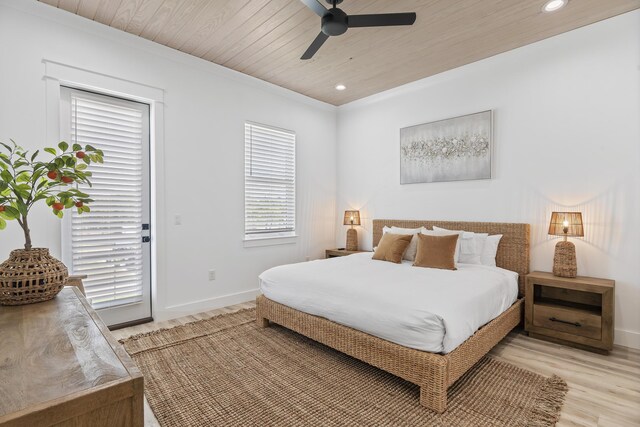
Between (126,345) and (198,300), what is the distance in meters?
0.96

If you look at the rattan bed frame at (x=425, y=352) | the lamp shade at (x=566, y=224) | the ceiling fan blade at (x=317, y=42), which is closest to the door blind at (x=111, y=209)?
the rattan bed frame at (x=425, y=352)

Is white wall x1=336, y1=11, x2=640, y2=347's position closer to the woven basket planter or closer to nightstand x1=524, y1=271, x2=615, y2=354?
nightstand x1=524, y1=271, x2=615, y2=354

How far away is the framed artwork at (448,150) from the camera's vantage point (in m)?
3.67

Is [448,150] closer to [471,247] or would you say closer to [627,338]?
[471,247]

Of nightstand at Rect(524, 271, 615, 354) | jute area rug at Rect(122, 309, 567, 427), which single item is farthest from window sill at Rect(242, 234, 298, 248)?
nightstand at Rect(524, 271, 615, 354)

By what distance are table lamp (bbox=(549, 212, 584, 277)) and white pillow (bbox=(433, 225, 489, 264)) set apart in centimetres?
65

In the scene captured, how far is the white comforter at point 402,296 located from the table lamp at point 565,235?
15.6 inches

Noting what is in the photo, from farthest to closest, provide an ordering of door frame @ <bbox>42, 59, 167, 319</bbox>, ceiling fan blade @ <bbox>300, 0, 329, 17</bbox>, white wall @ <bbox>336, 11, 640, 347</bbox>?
1. door frame @ <bbox>42, 59, 167, 319</bbox>
2. white wall @ <bbox>336, 11, 640, 347</bbox>
3. ceiling fan blade @ <bbox>300, 0, 329, 17</bbox>

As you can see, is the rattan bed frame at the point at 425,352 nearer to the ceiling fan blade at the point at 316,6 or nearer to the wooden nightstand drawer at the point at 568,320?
the wooden nightstand drawer at the point at 568,320

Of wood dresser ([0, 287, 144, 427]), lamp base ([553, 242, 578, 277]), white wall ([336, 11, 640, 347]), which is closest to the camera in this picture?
wood dresser ([0, 287, 144, 427])

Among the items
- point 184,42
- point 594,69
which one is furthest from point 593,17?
point 184,42

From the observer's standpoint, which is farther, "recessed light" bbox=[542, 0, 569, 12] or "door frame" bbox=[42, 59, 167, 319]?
"door frame" bbox=[42, 59, 167, 319]

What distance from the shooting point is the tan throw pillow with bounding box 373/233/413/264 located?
3588mm

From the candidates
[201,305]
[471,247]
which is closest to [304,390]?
[201,305]
